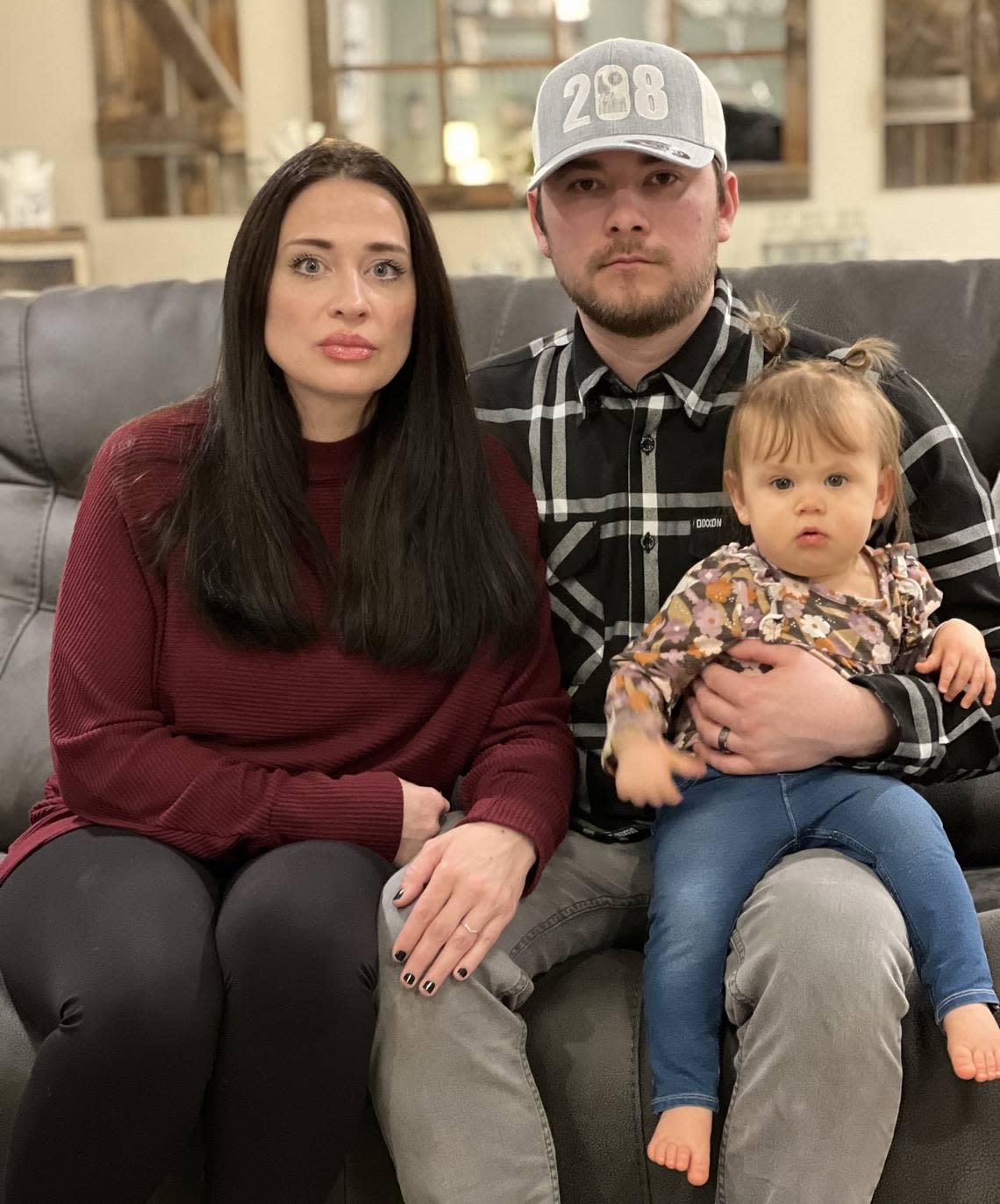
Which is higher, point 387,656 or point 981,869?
point 387,656

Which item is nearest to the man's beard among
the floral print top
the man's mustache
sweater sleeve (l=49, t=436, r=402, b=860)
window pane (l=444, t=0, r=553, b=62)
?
the man's mustache

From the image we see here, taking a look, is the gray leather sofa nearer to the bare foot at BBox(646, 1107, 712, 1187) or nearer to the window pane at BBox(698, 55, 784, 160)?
the bare foot at BBox(646, 1107, 712, 1187)

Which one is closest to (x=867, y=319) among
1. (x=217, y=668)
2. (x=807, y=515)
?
(x=807, y=515)

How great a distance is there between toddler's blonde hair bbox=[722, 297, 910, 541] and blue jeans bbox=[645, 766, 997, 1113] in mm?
347

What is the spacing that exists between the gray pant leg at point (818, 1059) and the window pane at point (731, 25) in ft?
14.2

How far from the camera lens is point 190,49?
4.93 meters

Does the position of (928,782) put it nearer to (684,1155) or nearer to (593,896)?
(593,896)

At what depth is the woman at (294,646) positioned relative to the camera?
4.35 feet

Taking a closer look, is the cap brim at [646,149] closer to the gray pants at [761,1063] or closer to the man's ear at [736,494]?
the man's ear at [736,494]

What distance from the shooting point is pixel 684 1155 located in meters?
1.28

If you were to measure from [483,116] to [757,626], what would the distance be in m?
4.05

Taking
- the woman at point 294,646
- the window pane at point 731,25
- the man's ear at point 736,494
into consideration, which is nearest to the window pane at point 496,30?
the window pane at point 731,25

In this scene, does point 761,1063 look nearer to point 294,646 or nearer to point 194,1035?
point 194,1035

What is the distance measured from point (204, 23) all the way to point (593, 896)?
4.37 meters
